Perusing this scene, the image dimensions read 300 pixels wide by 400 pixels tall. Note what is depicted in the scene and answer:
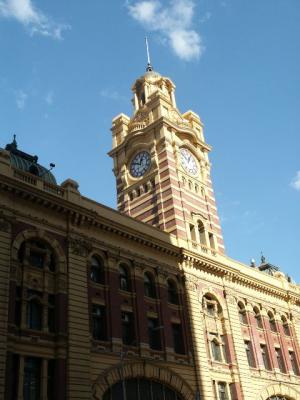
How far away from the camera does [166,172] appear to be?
53406 millimetres

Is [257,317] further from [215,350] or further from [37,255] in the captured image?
[37,255]

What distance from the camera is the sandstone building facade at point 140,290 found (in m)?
32.2

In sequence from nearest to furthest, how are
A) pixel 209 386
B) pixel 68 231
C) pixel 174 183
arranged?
pixel 68 231 < pixel 209 386 < pixel 174 183

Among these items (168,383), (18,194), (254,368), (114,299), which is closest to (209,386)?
(168,383)

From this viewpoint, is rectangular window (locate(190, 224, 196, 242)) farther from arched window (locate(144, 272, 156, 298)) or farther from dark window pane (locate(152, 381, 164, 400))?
dark window pane (locate(152, 381, 164, 400))

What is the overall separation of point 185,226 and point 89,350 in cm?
1994

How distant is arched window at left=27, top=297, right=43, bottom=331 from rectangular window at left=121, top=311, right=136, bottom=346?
7563 millimetres

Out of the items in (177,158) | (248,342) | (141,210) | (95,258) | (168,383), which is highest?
(177,158)

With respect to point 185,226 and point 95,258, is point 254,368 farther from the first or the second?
point 95,258

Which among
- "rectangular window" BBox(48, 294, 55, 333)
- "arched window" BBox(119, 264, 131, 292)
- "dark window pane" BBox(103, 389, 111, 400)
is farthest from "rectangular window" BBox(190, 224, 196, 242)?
"rectangular window" BBox(48, 294, 55, 333)

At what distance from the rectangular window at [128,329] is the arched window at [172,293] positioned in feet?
18.6

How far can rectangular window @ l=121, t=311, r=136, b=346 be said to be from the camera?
3808 centimetres

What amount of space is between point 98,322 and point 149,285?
7152 mm

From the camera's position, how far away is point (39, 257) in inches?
1377
